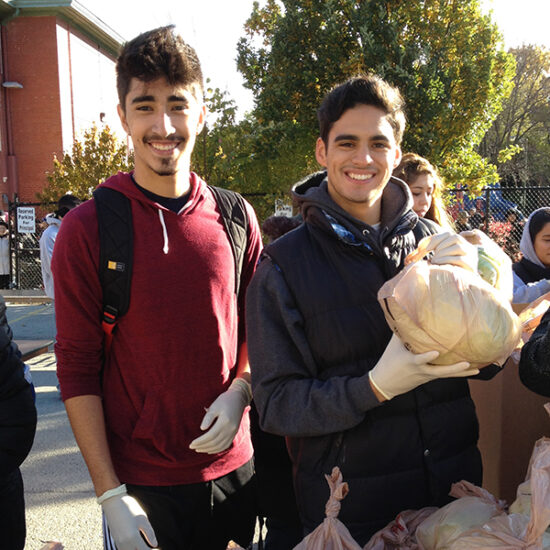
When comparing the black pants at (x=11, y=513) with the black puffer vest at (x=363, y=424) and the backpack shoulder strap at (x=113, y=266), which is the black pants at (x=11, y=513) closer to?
the backpack shoulder strap at (x=113, y=266)

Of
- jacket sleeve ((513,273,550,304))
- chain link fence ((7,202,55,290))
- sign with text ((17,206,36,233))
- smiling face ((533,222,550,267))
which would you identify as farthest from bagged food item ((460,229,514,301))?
chain link fence ((7,202,55,290))

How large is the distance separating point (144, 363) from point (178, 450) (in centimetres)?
32

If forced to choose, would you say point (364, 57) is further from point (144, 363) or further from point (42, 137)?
point (42, 137)

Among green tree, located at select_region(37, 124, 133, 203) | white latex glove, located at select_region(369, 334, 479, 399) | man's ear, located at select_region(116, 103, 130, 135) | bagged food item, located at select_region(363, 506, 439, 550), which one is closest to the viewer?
white latex glove, located at select_region(369, 334, 479, 399)

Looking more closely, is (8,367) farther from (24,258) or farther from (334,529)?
(24,258)

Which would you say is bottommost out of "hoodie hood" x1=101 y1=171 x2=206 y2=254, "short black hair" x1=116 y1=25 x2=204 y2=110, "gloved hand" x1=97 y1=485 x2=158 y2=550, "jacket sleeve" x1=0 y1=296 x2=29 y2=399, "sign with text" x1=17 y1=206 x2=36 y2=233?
"gloved hand" x1=97 y1=485 x2=158 y2=550

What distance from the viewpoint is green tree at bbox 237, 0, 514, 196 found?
8312 mm

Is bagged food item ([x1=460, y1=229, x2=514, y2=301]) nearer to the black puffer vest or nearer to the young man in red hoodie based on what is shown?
the black puffer vest

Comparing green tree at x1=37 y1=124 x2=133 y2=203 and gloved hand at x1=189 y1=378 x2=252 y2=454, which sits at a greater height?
green tree at x1=37 y1=124 x2=133 y2=203

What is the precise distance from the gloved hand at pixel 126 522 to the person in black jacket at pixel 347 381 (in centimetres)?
48

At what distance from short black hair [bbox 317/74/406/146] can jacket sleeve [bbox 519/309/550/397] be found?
78cm

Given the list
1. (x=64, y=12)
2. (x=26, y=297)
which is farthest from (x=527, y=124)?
(x=26, y=297)

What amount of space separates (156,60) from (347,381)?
1.25 meters

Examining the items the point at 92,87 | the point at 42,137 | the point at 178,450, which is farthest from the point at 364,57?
the point at 92,87
